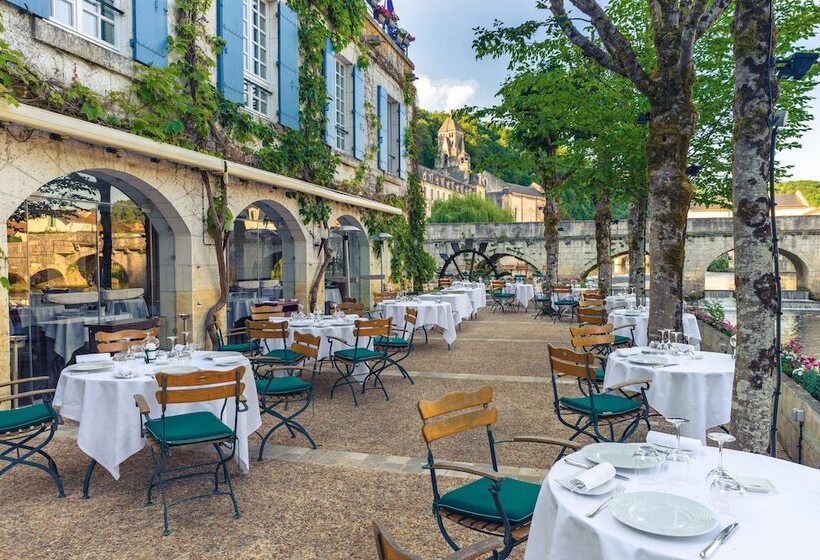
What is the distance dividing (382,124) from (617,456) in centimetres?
1218

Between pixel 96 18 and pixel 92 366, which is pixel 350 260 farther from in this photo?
pixel 92 366

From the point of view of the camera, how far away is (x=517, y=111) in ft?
37.4

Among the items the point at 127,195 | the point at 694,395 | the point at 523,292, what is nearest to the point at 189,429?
the point at 694,395

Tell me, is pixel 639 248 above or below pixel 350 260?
above

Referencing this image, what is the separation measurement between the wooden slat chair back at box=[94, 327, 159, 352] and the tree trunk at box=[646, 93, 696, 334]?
4.74 m

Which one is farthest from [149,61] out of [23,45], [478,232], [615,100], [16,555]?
[478,232]

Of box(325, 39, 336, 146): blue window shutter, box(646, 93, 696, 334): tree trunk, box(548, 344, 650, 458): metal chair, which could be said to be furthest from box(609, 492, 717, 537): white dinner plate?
box(325, 39, 336, 146): blue window shutter

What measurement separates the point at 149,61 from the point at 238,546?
5806 mm

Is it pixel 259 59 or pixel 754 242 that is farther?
pixel 259 59

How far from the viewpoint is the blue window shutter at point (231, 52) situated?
306 inches

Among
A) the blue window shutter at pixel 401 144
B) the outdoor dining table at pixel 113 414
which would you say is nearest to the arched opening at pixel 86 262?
the outdoor dining table at pixel 113 414

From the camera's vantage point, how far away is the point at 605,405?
393cm

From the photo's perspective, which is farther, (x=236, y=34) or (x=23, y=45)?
(x=236, y=34)

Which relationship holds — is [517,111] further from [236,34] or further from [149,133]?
[149,133]
